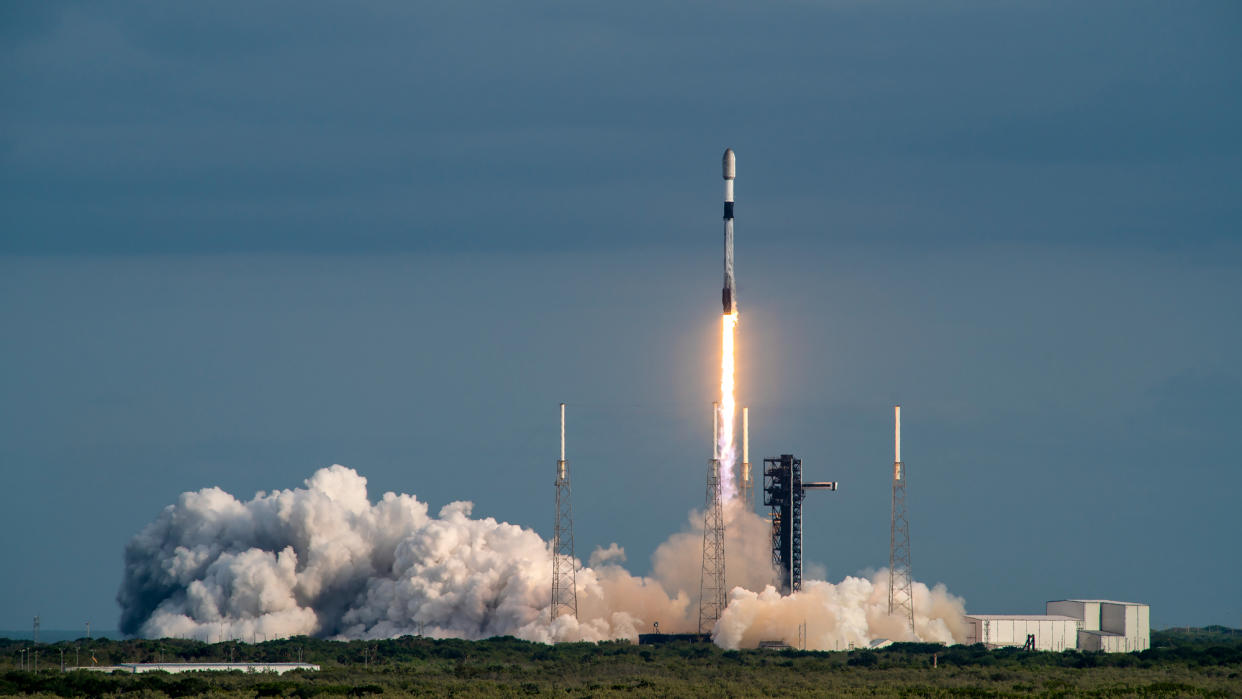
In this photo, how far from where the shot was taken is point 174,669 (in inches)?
4026

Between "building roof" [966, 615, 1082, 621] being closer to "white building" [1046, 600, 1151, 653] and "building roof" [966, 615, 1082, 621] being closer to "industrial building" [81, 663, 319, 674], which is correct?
"white building" [1046, 600, 1151, 653]

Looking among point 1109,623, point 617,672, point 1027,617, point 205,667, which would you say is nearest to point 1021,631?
point 1027,617

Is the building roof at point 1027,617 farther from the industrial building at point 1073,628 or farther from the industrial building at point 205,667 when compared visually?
the industrial building at point 205,667

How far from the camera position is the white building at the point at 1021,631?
411ft

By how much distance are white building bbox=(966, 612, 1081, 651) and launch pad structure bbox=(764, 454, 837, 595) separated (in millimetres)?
12579

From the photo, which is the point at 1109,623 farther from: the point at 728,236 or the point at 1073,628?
the point at 728,236

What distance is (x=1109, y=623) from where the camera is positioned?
5157 inches

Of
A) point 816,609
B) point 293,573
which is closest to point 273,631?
point 293,573

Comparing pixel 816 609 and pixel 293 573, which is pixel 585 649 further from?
pixel 293 573

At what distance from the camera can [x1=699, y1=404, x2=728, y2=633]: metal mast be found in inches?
4616

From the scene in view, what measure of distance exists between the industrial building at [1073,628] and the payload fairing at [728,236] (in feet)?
86.4

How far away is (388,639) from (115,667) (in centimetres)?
2559

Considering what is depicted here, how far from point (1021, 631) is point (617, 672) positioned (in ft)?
109

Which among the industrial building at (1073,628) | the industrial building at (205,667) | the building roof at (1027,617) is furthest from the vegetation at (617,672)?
the building roof at (1027,617)
